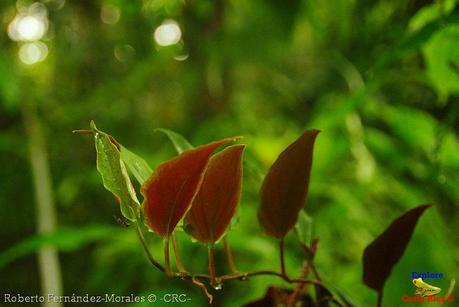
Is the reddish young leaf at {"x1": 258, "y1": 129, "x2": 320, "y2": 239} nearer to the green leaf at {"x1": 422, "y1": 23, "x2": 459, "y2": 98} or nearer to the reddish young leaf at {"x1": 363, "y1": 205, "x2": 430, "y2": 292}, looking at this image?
the reddish young leaf at {"x1": 363, "y1": 205, "x2": 430, "y2": 292}

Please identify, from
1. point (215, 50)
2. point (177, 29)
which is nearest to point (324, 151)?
point (215, 50)

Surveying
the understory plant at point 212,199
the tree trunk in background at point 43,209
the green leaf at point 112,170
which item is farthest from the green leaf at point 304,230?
the tree trunk in background at point 43,209

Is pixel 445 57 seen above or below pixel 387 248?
above

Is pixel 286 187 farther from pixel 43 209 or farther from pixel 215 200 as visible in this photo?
pixel 43 209

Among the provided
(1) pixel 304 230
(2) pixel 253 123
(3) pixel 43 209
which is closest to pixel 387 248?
(1) pixel 304 230

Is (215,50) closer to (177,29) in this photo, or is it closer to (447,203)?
(177,29)

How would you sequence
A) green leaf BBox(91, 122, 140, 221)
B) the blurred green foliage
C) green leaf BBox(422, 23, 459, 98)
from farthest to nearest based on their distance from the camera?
the blurred green foliage → green leaf BBox(422, 23, 459, 98) → green leaf BBox(91, 122, 140, 221)

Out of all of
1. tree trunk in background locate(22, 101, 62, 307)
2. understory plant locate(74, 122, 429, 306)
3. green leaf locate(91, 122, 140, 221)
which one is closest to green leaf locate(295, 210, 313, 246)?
understory plant locate(74, 122, 429, 306)
